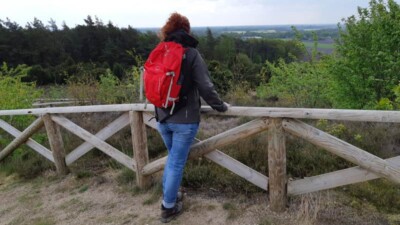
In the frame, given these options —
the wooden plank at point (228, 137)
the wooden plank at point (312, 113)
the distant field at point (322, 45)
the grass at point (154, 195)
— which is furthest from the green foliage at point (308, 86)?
the wooden plank at point (312, 113)

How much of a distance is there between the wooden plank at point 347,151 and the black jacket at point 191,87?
670 mm

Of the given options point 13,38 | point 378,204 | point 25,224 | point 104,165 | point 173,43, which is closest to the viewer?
point 173,43

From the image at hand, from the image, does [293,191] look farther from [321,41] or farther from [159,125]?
[321,41]

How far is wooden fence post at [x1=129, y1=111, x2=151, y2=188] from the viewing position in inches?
157

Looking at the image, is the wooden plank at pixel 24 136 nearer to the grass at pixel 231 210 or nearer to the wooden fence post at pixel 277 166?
the grass at pixel 231 210

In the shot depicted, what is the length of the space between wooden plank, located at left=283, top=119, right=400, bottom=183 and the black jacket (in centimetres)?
67

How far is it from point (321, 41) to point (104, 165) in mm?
6489

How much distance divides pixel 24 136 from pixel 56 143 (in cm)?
94

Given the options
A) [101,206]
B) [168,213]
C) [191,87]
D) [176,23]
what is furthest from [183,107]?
[101,206]

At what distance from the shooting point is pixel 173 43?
3014mm

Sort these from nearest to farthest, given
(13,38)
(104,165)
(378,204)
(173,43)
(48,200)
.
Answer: (173,43), (378,204), (48,200), (104,165), (13,38)

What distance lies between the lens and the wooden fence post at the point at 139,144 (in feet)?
13.1

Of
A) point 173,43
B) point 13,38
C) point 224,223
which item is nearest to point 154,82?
point 173,43

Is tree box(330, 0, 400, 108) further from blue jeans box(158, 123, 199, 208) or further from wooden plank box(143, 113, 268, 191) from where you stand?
blue jeans box(158, 123, 199, 208)
